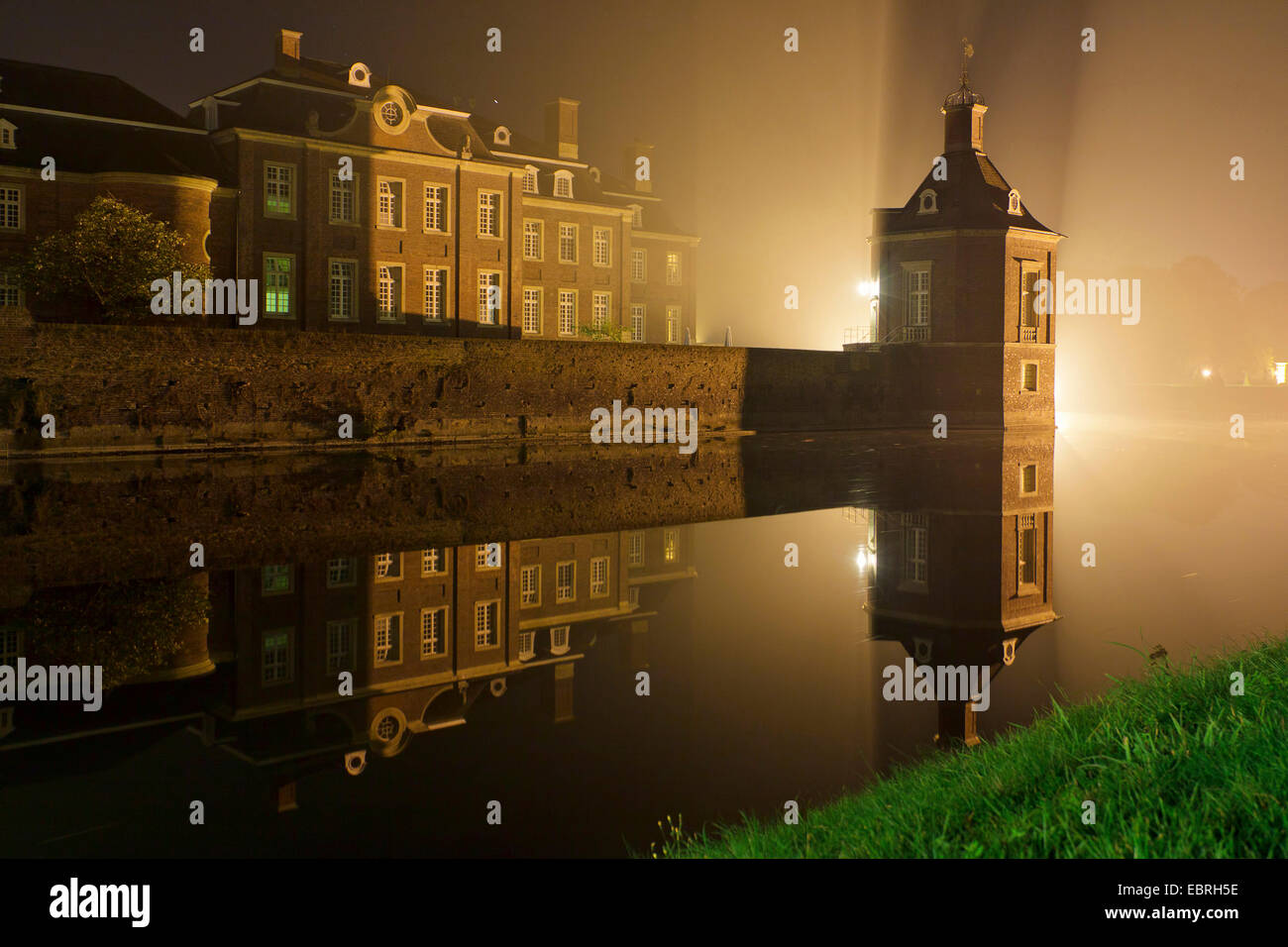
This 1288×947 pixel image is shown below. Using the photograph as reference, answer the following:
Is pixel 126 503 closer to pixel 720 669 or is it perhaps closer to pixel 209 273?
pixel 720 669

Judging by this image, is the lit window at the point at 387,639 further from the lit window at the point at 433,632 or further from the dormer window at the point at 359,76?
the dormer window at the point at 359,76

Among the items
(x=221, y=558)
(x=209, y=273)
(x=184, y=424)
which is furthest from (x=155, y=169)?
(x=221, y=558)

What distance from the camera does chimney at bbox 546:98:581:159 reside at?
56438mm

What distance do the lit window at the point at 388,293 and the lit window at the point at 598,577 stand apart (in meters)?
31.6

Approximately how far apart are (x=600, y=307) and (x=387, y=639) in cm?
4682

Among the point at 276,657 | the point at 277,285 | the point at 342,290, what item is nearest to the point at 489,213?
the point at 342,290

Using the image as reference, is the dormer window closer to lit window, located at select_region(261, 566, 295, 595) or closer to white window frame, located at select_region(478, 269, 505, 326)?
white window frame, located at select_region(478, 269, 505, 326)

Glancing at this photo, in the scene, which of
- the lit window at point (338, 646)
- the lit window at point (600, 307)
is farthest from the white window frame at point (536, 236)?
the lit window at point (338, 646)

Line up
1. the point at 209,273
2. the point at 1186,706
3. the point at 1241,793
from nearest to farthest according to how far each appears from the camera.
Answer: the point at 1241,793
the point at 1186,706
the point at 209,273

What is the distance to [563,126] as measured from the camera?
56594 millimetres

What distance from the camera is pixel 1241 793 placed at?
4539 mm

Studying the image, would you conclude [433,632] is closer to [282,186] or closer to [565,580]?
[565,580]
